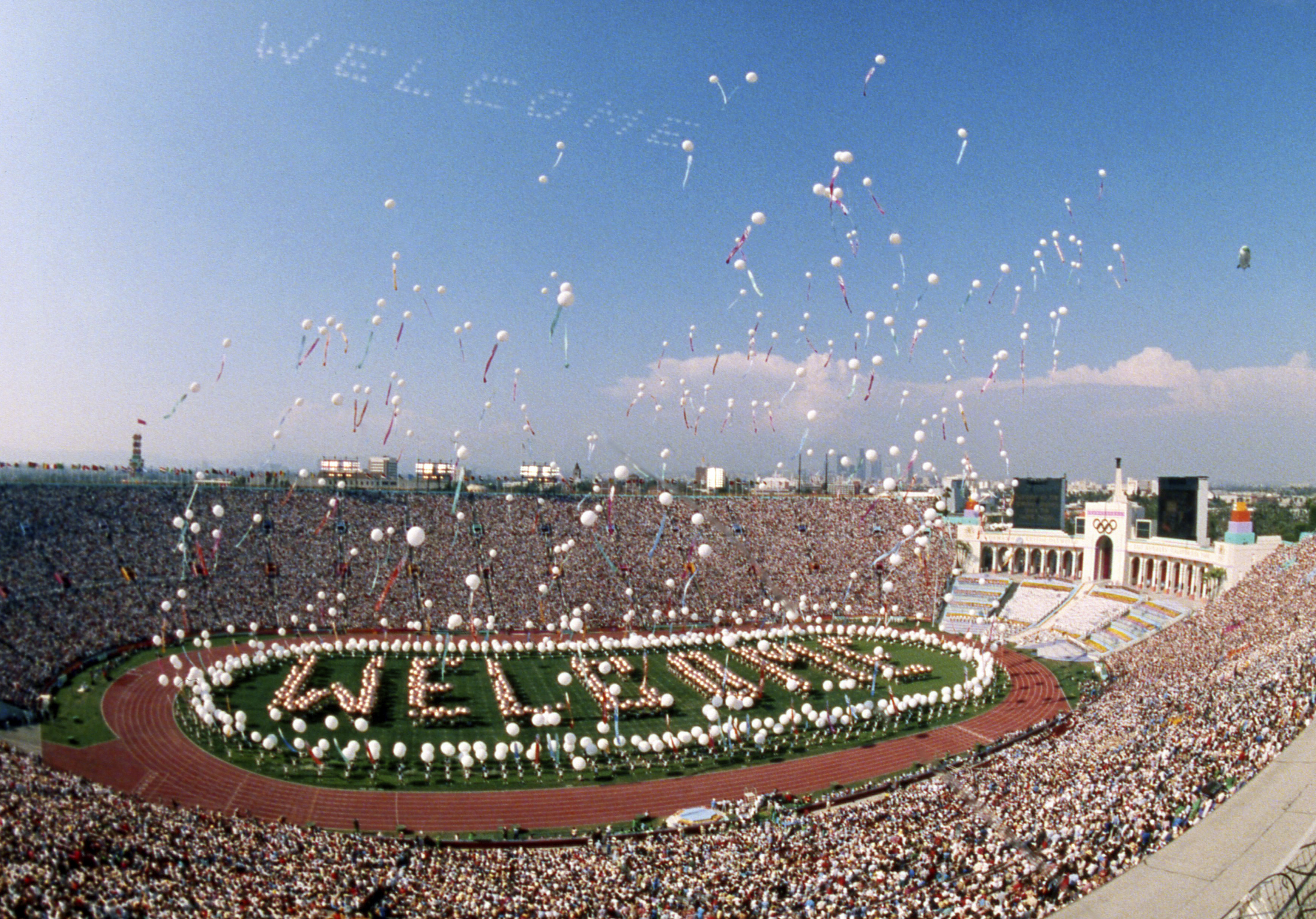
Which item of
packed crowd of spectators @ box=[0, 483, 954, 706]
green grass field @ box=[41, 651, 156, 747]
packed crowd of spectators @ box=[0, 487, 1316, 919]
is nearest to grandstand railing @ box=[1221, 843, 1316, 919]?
packed crowd of spectators @ box=[0, 487, 1316, 919]

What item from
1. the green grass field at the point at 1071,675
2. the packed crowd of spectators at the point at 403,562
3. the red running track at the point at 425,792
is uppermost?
the packed crowd of spectators at the point at 403,562

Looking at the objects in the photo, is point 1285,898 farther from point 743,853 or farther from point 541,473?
point 541,473

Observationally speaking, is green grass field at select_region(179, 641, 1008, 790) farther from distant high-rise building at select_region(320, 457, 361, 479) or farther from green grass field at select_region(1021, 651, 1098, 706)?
distant high-rise building at select_region(320, 457, 361, 479)

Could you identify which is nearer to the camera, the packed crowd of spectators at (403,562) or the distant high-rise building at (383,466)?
the packed crowd of spectators at (403,562)

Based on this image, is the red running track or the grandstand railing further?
the red running track

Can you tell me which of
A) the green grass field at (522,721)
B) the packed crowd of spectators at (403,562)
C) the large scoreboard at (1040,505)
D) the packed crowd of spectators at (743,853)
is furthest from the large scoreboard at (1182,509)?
the packed crowd of spectators at (743,853)

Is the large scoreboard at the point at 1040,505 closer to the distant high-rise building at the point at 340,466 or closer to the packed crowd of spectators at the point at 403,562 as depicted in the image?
the packed crowd of spectators at the point at 403,562

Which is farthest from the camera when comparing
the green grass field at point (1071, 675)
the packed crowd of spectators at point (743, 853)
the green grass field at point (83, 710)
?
the green grass field at point (1071, 675)
